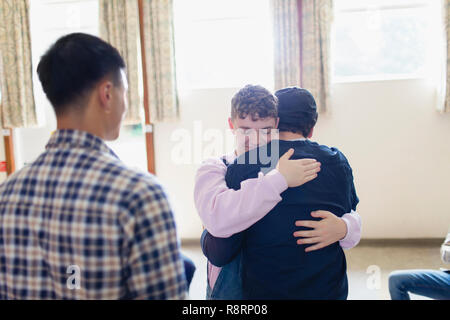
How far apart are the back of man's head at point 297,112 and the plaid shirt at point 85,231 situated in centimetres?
49

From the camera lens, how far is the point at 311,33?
329cm

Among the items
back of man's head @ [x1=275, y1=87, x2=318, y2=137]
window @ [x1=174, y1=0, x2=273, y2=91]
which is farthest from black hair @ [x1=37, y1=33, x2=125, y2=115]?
window @ [x1=174, y1=0, x2=273, y2=91]

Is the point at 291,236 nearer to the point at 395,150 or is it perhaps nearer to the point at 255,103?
the point at 255,103

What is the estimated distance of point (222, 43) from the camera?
365 cm

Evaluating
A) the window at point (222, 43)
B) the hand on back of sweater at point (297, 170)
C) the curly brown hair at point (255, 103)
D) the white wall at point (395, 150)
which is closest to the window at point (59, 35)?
the window at point (222, 43)

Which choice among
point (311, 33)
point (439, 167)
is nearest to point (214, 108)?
point (311, 33)

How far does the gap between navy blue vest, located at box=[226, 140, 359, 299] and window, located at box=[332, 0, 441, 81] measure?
2.72m

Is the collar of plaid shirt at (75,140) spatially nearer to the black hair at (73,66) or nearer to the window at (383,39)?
the black hair at (73,66)

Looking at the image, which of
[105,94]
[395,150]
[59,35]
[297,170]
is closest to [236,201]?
[297,170]

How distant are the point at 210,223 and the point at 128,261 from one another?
306 mm

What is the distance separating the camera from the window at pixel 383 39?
3.38m

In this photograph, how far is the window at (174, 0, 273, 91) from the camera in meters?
3.56

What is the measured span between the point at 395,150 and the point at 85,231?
3.36 meters

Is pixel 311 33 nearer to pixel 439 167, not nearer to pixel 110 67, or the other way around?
pixel 439 167
